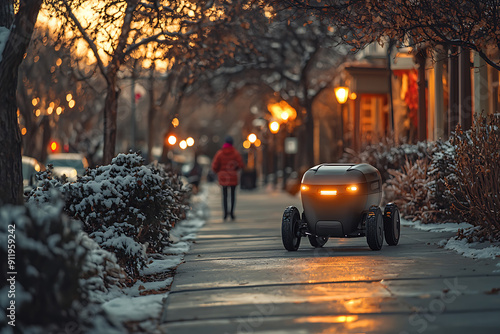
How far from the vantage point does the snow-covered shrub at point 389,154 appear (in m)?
19.3

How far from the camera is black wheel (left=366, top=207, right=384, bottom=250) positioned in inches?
443

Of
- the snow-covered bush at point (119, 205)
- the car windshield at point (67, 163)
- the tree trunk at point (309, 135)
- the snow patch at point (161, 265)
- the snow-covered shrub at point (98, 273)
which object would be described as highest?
the tree trunk at point (309, 135)

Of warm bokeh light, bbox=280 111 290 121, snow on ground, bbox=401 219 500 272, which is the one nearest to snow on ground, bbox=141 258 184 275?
snow on ground, bbox=401 219 500 272

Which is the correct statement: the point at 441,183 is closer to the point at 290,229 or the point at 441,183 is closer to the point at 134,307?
the point at 290,229

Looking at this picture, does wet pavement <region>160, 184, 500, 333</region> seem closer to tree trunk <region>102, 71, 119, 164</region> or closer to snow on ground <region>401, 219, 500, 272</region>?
snow on ground <region>401, 219, 500, 272</region>

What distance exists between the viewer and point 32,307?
5.85 meters

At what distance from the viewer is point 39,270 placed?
5.96m

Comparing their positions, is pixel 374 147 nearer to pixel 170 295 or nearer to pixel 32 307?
pixel 170 295

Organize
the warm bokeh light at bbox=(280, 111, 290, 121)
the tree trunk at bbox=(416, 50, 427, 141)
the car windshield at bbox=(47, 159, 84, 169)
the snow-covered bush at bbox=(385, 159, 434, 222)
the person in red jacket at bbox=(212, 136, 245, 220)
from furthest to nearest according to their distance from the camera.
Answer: the warm bokeh light at bbox=(280, 111, 290, 121) < the car windshield at bbox=(47, 159, 84, 169) < the tree trunk at bbox=(416, 50, 427, 141) < the person in red jacket at bbox=(212, 136, 245, 220) < the snow-covered bush at bbox=(385, 159, 434, 222)

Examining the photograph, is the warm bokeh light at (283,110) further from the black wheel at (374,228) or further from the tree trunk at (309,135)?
the black wheel at (374,228)

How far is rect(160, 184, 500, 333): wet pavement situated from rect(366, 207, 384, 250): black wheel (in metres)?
0.16

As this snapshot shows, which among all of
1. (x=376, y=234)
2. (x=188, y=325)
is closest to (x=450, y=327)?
(x=188, y=325)

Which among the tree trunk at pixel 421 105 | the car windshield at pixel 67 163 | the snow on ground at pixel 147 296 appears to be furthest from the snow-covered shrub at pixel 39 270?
the car windshield at pixel 67 163

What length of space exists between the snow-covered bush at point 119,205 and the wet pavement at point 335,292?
0.65m
